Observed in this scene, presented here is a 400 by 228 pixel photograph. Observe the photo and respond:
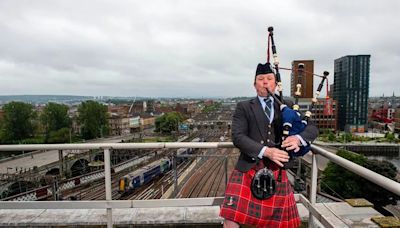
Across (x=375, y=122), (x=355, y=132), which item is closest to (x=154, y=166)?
(x=355, y=132)

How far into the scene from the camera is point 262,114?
6.14 feet

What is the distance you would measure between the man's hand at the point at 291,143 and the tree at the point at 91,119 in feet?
168

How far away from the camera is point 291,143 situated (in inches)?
65.4

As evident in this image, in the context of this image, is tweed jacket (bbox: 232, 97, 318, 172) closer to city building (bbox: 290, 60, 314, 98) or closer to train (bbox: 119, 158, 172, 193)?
city building (bbox: 290, 60, 314, 98)

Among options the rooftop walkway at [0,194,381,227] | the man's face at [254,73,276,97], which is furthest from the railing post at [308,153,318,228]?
the man's face at [254,73,276,97]

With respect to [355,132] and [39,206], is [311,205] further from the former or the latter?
[355,132]

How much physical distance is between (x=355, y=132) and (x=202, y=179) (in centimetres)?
5243

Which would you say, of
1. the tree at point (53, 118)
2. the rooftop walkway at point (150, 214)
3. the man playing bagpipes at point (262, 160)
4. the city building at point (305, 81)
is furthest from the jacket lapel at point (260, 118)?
the tree at point (53, 118)

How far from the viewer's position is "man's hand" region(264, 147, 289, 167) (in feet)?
5.43

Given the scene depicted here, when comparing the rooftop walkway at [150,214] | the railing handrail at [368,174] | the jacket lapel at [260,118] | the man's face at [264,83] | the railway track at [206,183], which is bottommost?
the railway track at [206,183]

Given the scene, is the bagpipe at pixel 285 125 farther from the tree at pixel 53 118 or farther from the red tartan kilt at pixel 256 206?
the tree at pixel 53 118

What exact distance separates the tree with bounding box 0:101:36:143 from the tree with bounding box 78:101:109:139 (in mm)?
8319

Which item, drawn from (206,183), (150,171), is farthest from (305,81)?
(150,171)

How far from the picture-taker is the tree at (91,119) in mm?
48469
